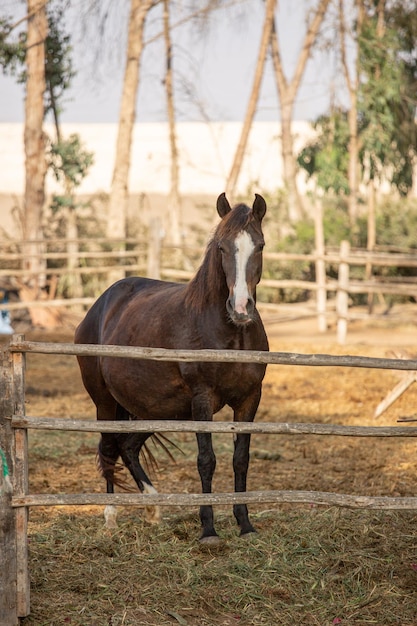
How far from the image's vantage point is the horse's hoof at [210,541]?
4555mm

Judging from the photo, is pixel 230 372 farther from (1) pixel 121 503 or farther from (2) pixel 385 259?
(2) pixel 385 259

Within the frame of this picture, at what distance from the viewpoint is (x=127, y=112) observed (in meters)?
18.6

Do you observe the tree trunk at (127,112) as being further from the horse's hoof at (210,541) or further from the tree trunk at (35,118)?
the horse's hoof at (210,541)

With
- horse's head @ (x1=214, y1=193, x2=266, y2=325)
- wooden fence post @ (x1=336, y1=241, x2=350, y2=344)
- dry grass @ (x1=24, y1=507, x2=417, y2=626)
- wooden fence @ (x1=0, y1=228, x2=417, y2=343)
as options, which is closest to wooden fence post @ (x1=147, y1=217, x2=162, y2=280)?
wooden fence @ (x1=0, y1=228, x2=417, y2=343)

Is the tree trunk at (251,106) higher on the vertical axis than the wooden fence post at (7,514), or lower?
higher

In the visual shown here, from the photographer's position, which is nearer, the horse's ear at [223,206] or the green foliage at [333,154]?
the horse's ear at [223,206]

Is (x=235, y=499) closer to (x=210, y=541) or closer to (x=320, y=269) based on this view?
(x=210, y=541)

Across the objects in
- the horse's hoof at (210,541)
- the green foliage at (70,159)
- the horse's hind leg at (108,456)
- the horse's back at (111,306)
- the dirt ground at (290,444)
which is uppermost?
the green foliage at (70,159)

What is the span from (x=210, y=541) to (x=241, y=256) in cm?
154

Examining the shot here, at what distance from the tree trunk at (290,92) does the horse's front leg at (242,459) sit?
56.6ft

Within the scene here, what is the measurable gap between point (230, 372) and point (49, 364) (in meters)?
8.11

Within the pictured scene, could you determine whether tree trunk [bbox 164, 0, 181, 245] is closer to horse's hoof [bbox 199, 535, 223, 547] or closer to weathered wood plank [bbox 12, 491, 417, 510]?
horse's hoof [bbox 199, 535, 223, 547]

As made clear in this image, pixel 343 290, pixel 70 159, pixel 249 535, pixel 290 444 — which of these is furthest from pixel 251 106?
pixel 249 535

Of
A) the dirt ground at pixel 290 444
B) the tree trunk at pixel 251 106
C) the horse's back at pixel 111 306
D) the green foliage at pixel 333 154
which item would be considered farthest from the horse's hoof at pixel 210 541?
the green foliage at pixel 333 154
